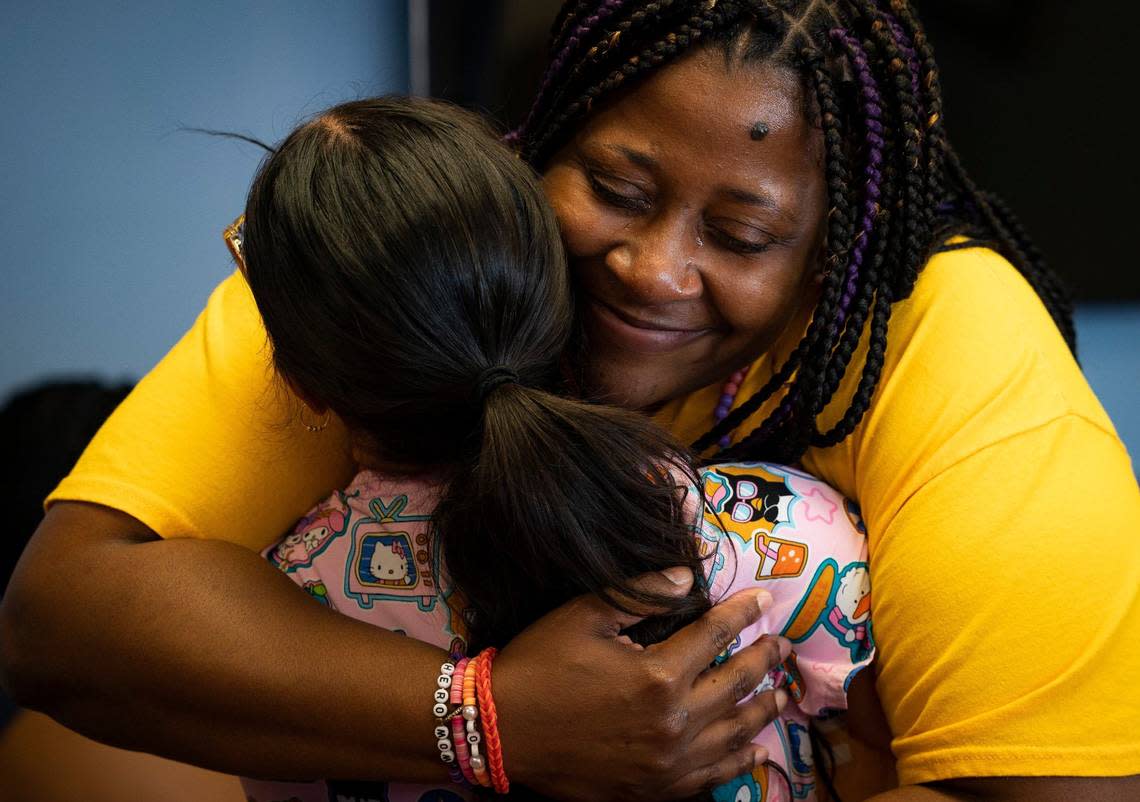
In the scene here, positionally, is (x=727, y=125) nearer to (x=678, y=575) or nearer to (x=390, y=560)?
(x=678, y=575)

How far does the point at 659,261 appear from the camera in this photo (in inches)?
46.6

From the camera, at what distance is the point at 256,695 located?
44.6 inches

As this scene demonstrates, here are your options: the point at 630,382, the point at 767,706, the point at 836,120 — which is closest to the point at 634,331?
the point at 630,382

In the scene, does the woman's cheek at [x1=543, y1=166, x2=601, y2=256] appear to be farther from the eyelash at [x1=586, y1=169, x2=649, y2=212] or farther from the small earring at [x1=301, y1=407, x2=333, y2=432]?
the small earring at [x1=301, y1=407, x2=333, y2=432]

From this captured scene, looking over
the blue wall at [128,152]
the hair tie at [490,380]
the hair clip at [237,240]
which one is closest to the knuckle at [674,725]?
the hair tie at [490,380]

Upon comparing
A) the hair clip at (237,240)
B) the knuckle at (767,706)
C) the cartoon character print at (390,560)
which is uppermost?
the hair clip at (237,240)

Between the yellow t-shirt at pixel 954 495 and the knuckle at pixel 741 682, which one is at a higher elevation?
the yellow t-shirt at pixel 954 495

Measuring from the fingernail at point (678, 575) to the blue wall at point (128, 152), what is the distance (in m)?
0.98

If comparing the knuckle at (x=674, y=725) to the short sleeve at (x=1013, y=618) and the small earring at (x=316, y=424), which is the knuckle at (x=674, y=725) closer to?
the short sleeve at (x=1013, y=618)

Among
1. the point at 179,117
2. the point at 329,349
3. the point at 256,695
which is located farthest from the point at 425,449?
the point at 179,117

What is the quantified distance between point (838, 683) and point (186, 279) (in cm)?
168

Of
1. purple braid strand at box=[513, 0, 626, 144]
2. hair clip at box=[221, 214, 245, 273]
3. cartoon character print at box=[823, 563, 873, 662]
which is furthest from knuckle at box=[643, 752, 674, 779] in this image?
purple braid strand at box=[513, 0, 626, 144]

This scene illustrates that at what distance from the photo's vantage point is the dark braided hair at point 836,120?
1.15 meters

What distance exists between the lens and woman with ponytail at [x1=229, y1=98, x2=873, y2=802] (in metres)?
0.96
